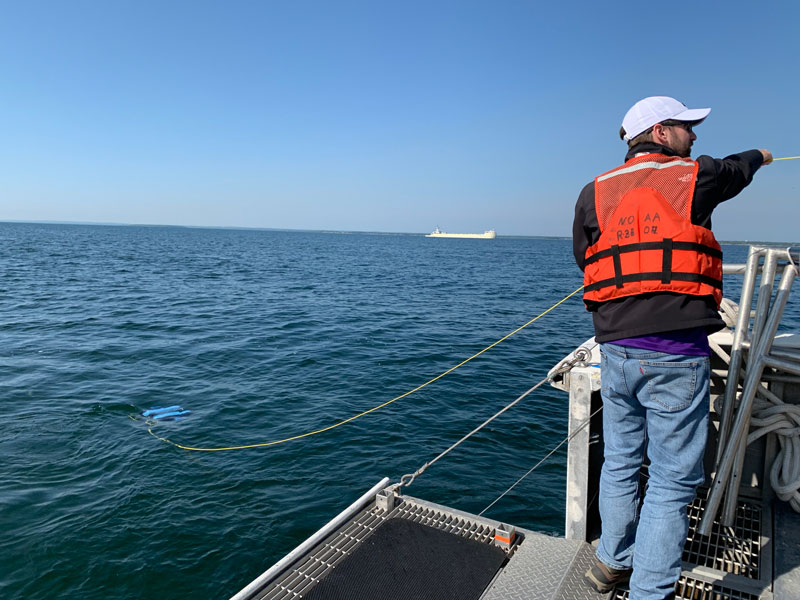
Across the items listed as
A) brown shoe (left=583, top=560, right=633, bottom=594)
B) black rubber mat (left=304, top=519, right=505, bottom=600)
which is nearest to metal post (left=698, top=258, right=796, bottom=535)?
brown shoe (left=583, top=560, right=633, bottom=594)

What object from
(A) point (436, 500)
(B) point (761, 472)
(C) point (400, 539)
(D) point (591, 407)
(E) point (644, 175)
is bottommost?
(A) point (436, 500)

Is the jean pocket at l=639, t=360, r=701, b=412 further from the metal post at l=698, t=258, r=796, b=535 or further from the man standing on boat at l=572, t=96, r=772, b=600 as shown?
the metal post at l=698, t=258, r=796, b=535

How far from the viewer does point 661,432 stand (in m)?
2.54

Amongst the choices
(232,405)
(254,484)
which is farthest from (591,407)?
(232,405)

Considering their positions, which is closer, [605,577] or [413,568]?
[605,577]

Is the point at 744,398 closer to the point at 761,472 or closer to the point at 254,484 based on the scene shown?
the point at 761,472

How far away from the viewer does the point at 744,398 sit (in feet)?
9.93

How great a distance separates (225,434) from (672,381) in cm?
799

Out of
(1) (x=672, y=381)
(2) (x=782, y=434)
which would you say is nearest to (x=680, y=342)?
(1) (x=672, y=381)

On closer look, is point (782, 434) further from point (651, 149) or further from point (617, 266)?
point (651, 149)

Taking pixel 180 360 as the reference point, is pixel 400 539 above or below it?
above

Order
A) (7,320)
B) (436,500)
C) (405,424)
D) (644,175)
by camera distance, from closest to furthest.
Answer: (644,175)
(436,500)
(405,424)
(7,320)

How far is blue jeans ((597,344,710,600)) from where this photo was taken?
8.09ft

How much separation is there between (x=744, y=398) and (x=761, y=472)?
43.8 inches
